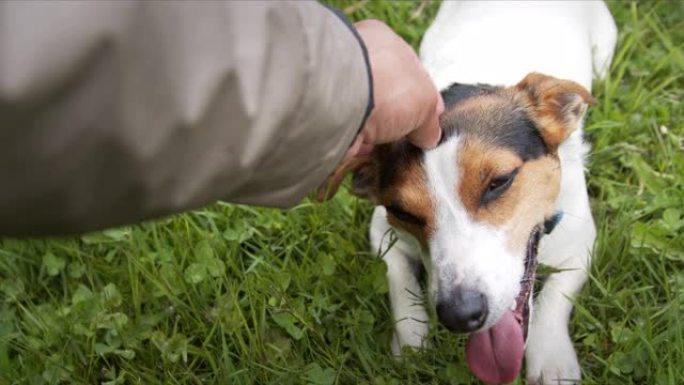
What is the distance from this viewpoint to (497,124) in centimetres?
314

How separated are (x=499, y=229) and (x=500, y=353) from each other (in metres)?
0.42

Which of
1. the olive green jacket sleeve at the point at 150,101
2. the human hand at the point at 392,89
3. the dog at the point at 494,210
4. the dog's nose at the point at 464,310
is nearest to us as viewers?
the olive green jacket sleeve at the point at 150,101

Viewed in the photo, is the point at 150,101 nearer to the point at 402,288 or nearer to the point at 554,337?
the point at 402,288

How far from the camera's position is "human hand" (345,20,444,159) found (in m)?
2.29

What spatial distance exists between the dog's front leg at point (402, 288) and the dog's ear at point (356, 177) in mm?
254

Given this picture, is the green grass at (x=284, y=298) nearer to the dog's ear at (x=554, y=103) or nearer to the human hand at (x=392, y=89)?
the dog's ear at (x=554, y=103)

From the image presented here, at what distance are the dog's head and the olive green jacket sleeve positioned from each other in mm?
1017

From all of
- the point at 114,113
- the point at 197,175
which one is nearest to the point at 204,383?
the point at 197,175

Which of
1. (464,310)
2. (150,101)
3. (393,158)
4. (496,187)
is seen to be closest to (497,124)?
(496,187)

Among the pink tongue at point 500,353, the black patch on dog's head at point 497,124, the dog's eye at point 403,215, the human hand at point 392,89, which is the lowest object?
the pink tongue at point 500,353

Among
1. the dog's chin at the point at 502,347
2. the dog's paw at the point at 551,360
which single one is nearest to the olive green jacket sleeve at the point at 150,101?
the dog's chin at the point at 502,347

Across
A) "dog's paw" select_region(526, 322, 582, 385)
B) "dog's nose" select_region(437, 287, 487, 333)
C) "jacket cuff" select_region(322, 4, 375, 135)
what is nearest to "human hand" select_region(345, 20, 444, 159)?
"jacket cuff" select_region(322, 4, 375, 135)

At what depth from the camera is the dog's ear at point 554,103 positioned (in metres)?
3.22

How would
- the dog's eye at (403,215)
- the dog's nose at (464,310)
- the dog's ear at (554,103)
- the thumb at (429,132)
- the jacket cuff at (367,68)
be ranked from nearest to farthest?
the jacket cuff at (367,68) < the thumb at (429,132) < the dog's nose at (464,310) < the dog's eye at (403,215) < the dog's ear at (554,103)
